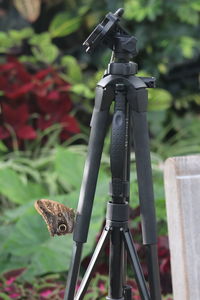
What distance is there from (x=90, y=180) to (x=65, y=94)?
1.81 meters

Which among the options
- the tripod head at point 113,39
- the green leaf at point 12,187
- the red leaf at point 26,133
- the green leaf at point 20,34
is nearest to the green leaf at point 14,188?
the green leaf at point 12,187

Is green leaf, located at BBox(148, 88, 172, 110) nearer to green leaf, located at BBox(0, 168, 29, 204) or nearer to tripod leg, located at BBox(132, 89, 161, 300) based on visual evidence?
green leaf, located at BBox(0, 168, 29, 204)

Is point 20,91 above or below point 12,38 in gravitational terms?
below

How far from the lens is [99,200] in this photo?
214 centimetres

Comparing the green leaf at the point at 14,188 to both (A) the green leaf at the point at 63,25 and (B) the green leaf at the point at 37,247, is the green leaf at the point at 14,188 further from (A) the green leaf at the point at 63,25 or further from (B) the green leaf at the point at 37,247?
(A) the green leaf at the point at 63,25

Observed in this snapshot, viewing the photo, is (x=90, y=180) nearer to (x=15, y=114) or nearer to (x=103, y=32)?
(x=103, y=32)

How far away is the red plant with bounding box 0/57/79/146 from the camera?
294 centimetres

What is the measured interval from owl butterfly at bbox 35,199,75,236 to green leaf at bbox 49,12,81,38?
2072 millimetres

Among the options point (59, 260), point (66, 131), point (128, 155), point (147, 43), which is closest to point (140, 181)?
point (128, 155)

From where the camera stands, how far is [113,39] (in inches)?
51.3

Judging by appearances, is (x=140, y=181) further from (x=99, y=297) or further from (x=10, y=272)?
(x=10, y=272)

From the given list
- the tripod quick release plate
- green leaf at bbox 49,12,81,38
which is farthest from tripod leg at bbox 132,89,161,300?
green leaf at bbox 49,12,81,38

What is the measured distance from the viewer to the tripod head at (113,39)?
1.28 metres

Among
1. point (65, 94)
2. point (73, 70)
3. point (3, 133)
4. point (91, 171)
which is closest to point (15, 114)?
point (3, 133)
